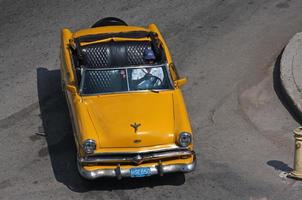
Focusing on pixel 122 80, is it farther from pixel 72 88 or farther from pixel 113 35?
pixel 113 35

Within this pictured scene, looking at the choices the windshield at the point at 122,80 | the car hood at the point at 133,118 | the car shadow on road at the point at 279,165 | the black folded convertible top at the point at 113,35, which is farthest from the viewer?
the black folded convertible top at the point at 113,35

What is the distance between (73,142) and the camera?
12562mm

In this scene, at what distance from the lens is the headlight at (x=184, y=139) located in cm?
1084

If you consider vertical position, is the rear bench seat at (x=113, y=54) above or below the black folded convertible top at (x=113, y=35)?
below

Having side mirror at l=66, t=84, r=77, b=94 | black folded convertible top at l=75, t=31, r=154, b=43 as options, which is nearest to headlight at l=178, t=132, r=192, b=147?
side mirror at l=66, t=84, r=77, b=94

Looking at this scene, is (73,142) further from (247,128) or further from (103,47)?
(247,128)

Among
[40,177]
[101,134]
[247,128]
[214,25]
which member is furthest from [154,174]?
[214,25]

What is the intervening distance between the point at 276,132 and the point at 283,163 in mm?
1158

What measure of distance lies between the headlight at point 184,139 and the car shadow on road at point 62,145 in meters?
0.72

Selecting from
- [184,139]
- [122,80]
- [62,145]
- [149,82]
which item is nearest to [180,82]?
[149,82]

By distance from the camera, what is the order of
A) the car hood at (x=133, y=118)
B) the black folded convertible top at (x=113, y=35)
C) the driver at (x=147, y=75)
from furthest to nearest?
the black folded convertible top at (x=113, y=35)
the driver at (x=147, y=75)
the car hood at (x=133, y=118)

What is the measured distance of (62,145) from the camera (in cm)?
1249

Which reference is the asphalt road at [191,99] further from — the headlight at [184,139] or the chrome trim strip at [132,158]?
the headlight at [184,139]

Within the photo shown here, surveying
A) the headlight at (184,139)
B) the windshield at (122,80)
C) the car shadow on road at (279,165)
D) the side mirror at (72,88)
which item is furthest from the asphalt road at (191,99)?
the windshield at (122,80)
